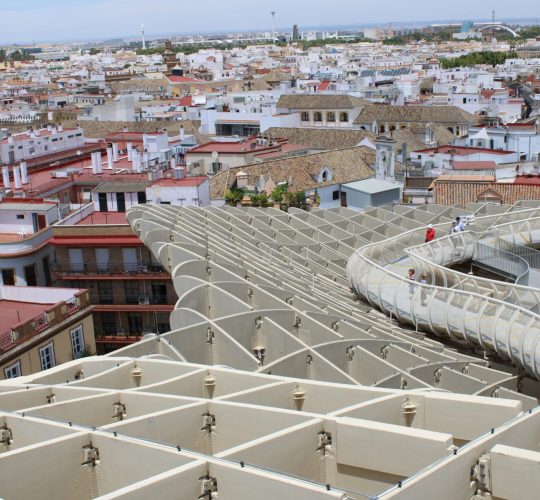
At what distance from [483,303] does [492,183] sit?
24.7 metres

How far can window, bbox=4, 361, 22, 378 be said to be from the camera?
26203mm

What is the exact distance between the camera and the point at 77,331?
3006cm

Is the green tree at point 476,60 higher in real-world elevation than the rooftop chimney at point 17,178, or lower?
higher

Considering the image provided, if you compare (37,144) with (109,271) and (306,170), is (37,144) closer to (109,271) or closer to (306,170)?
(306,170)

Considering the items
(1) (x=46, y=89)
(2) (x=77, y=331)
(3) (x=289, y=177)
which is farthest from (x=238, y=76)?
(2) (x=77, y=331)

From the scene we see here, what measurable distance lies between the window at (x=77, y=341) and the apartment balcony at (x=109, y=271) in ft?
24.1

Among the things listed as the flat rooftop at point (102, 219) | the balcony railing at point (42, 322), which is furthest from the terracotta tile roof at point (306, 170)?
the balcony railing at point (42, 322)

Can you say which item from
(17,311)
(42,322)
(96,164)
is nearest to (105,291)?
(17,311)

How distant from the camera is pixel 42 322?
92.5 feet

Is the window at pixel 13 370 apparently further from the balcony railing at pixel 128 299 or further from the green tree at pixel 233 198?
the green tree at pixel 233 198

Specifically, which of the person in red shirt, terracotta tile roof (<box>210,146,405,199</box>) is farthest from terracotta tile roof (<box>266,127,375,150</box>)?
the person in red shirt

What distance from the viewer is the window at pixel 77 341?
29.8 m

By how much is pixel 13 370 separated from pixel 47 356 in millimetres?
1759

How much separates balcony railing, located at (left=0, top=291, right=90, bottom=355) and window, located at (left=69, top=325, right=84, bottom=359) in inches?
26.5
